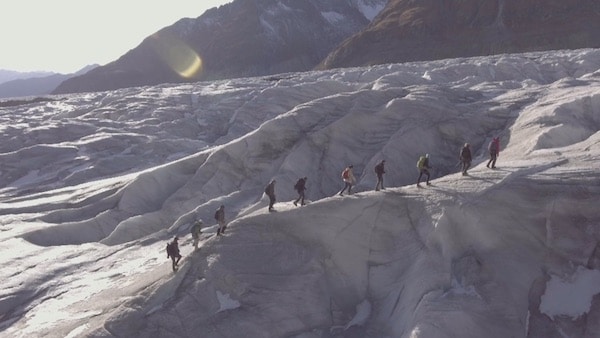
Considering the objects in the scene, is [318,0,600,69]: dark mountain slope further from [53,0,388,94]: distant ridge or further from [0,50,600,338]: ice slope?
[0,50,600,338]: ice slope

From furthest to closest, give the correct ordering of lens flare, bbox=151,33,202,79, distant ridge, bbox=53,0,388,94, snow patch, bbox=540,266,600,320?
lens flare, bbox=151,33,202,79 → distant ridge, bbox=53,0,388,94 → snow patch, bbox=540,266,600,320

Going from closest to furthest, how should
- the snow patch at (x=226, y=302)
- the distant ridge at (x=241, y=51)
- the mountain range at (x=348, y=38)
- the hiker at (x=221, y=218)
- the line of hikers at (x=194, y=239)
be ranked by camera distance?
1. the snow patch at (x=226, y=302)
2. the line of hikers at (x=194, y=239)
3. the hiker at (x=221, y=218)
4. the mountain range at (x=348, y=38)
5. the distant ridge at (x=241, y=51)

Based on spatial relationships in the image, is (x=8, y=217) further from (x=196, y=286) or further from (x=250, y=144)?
(x=196, y=286)

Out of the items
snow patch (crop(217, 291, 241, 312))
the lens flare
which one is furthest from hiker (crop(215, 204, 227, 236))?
the lens flare

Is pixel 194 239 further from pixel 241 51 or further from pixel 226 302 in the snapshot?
pixel 241 51

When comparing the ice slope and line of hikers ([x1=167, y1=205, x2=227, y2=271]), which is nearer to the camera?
the ice slope

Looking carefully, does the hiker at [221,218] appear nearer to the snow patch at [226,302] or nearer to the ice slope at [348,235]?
the ice slope at [348,235]

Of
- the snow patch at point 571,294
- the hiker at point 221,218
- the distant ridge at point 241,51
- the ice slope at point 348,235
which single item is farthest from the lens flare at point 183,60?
the snow patch at point 571,294

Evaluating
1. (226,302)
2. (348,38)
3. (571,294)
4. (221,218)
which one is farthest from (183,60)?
(571,294)
